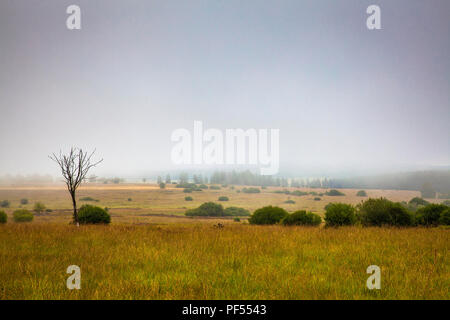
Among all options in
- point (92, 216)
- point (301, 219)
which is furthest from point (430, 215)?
point (92, 216)

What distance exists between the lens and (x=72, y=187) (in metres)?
17.9

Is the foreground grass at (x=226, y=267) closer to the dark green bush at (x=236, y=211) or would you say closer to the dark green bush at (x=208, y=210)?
the dark green bush at (x=208, y=210)

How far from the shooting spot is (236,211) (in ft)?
267

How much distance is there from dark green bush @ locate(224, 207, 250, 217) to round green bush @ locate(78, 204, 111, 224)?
182 feet

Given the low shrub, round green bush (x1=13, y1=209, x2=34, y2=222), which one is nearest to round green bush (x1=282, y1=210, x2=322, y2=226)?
round green bush (x1=13, y1=209, x2=34, y2=222)

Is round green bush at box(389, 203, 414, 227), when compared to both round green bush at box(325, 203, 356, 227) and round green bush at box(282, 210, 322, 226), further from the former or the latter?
round green bush at box(282, 210, 322, 226)

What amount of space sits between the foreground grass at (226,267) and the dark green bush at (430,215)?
753cm

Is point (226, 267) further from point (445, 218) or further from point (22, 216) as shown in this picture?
point (22, 216)

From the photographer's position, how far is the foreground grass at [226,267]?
577 centimetres

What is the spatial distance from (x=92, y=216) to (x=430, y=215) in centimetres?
2231

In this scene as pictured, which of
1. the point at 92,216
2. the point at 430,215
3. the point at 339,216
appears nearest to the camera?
the point at 339,216

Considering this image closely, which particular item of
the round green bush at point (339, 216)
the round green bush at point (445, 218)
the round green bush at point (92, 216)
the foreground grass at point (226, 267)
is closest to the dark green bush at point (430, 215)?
the round green bush at point (445, 218)

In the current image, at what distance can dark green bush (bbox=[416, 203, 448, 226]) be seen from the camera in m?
18.2
